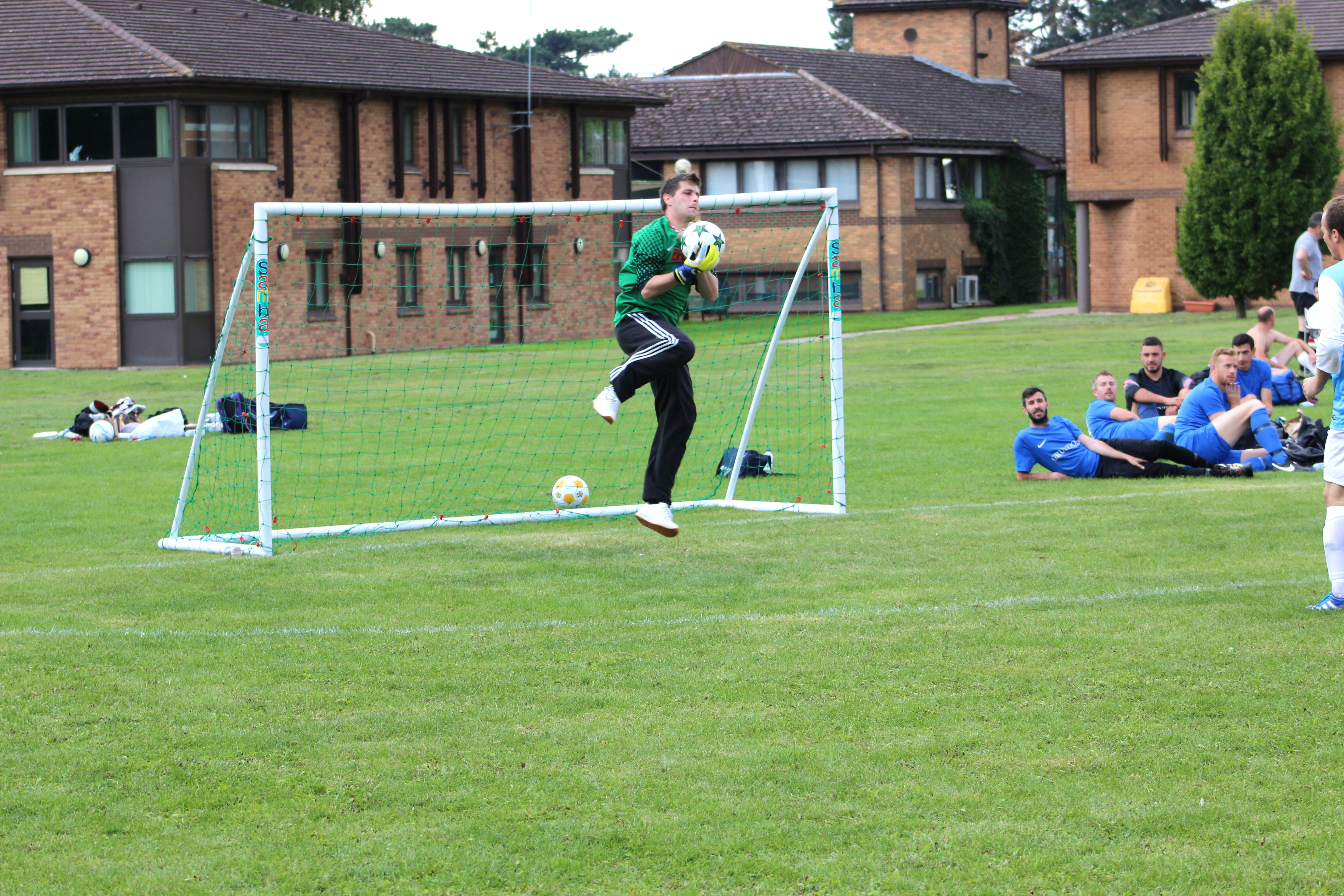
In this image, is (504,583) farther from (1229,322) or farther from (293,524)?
(1229,322)

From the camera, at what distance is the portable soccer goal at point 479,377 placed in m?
12.6

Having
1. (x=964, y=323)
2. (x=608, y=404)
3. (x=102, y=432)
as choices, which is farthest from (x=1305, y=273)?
(x=964, y=323)

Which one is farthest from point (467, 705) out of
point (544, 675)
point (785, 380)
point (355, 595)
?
point (785, 380)

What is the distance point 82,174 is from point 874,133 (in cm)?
2583

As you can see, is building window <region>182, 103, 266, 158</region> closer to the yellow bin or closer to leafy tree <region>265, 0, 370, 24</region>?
leafy tree <region>265, 0, 370, 24</region>

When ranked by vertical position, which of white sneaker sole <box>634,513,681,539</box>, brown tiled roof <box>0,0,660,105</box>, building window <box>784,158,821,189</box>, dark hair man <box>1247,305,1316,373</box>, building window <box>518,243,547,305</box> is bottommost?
white sneaker sole <box>634,513,681,539</box>

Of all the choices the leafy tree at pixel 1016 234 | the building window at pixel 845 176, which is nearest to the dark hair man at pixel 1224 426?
the building window at pixel 845 176

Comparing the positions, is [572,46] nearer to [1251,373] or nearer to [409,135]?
[409,135]

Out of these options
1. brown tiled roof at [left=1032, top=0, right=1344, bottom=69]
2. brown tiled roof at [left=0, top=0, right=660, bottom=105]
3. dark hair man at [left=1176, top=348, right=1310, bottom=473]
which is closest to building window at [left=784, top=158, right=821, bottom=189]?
brown tiled roof at [left=0, top=0, right=660, bottom=105]

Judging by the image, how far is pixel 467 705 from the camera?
700 cm

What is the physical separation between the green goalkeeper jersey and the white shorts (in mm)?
3935

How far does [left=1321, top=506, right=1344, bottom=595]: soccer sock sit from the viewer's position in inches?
322

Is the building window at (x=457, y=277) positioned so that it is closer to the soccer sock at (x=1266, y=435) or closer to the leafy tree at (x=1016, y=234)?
the leafy tree at (x=1016, y=234)

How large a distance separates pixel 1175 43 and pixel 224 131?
26.1 m
